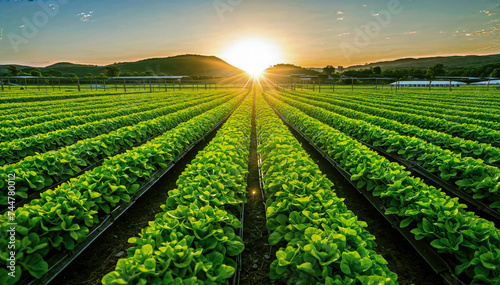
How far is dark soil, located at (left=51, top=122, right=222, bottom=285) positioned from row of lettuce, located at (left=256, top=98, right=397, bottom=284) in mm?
2854

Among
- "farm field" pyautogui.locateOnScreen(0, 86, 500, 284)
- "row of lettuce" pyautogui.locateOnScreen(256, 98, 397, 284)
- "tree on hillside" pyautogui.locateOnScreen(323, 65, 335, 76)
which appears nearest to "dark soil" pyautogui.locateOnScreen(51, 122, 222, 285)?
"farm field" pyautogui.locateOnScreen(0, 86, 500, 284)

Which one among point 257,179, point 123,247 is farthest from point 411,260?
point 123,247

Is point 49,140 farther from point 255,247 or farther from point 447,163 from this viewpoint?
point 447,163

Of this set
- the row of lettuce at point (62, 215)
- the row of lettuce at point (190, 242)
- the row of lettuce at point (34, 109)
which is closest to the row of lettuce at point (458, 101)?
the row of lettuce at point (190, 242)

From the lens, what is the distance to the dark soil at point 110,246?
3836 millimetres

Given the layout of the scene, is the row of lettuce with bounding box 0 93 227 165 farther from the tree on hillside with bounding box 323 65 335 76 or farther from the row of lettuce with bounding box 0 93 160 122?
the tree on hillside with bounding box 323 65 335 76

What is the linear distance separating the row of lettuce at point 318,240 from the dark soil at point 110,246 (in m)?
2.85

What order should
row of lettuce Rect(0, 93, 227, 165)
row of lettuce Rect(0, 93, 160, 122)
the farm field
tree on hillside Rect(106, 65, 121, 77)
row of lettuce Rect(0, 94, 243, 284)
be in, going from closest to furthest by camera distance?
1. the farm field
2. row of lettuce Rect(0, 94, 243, 284)
3. row of lettuce Rect(0, 93, 227, 165)
4. row of lettuce Rect(0, 93, 160, 122)
5. tree on hillside Rect(106, 65, 121, 77)

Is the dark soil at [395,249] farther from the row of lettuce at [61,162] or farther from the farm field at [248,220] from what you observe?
the row of lettuce at [61,162]

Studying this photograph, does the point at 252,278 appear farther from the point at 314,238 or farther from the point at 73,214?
the point at 73,214

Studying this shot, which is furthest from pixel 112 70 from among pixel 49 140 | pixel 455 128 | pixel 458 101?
pixel 455 128

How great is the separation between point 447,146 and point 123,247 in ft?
31.0

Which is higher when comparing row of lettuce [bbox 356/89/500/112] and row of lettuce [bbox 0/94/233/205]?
row of lettuce [bbox 356/89/500/112]

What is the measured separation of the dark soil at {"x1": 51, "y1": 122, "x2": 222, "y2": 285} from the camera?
12.6 ft
